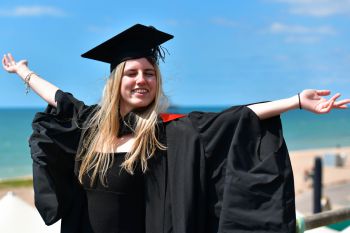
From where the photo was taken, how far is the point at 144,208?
2.91 meters

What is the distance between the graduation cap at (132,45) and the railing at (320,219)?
1201 millimetres

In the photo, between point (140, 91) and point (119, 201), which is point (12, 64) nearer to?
point (140, 91)

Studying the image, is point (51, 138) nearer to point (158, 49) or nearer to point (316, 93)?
point (158, 49)

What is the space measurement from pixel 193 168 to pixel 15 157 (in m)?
52.7

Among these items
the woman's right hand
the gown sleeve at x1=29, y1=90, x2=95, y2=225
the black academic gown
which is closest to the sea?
the woman's right hand

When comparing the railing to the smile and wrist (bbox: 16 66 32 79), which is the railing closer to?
the smile

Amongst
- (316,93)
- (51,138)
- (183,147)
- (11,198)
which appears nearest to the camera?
(316,93)

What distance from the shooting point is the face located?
9.52 feet

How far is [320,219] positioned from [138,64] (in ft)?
4.93

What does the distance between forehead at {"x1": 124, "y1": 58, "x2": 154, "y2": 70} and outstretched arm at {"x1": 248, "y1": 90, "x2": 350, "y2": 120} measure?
694 mm

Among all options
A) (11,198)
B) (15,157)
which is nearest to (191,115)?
(11,198)

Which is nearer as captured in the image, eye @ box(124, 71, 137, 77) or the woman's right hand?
eye @ box(124, 71, 137, 77)

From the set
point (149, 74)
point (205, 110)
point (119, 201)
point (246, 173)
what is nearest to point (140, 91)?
point (149, 74)

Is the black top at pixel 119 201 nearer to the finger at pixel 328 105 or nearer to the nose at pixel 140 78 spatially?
the nose at pixel 140 78
